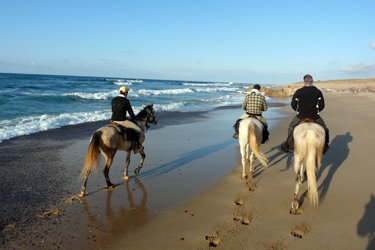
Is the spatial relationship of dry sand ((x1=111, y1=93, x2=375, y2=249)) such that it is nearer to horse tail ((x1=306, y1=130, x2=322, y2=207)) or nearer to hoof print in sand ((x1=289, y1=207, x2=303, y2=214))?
hoof print in sand ((x1=289, y1=207, x2=303, y2=214))

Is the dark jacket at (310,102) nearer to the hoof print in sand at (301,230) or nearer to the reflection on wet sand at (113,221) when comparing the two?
the hoof print in sand at (301,230)

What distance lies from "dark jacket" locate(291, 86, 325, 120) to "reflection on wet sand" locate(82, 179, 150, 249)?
3808mm

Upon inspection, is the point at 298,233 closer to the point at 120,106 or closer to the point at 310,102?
the point at 310,102

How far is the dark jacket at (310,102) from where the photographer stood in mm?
5168

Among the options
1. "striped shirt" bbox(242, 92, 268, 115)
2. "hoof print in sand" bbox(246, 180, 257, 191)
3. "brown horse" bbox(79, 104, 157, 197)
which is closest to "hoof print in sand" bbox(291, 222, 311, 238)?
"hoof print in sand" bbox(246, 180, 257, 191)

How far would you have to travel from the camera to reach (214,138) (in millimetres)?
10789

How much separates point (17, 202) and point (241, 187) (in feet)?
15.1

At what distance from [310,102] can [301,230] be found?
8.63 ft

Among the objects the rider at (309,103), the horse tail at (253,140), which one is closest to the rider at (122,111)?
the horse tail at (253,140)

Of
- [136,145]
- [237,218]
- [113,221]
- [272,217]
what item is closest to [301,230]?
[272,217]

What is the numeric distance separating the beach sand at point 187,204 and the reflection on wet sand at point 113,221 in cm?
2

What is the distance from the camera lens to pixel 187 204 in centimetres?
485

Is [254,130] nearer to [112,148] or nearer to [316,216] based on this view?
[316,216]

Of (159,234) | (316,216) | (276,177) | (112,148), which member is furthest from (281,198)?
(112,148)
